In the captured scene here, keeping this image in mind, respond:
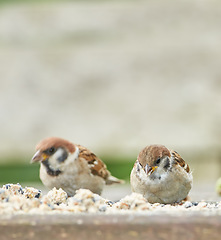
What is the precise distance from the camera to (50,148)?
3922 millimetres

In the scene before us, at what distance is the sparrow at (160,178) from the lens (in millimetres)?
3417

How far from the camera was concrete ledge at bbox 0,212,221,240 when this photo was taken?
75.8 inches

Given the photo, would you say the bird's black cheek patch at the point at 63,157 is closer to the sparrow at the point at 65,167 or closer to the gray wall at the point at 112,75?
the sparrow at the point at 65,167

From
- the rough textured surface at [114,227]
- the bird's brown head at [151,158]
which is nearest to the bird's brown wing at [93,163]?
the bird's brown head at [151,158]

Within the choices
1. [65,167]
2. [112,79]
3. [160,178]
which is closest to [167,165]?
[160,178]

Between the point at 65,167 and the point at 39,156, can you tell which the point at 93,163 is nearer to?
the point at 65,167

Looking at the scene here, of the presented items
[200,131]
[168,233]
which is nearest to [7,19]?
[200,131]

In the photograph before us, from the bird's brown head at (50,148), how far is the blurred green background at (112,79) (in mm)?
4648

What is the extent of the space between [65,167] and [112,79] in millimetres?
7952

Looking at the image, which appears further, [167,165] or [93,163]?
[93,163]

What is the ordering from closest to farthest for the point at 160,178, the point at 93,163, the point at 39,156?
the point at 160,178
the point at 39,156
the point at 93,163

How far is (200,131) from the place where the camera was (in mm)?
10188

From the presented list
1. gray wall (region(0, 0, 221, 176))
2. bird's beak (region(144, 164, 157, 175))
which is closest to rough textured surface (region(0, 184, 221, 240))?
bird's beak (region(144, 164, 157, 175))

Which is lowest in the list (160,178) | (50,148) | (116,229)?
(116,229)
